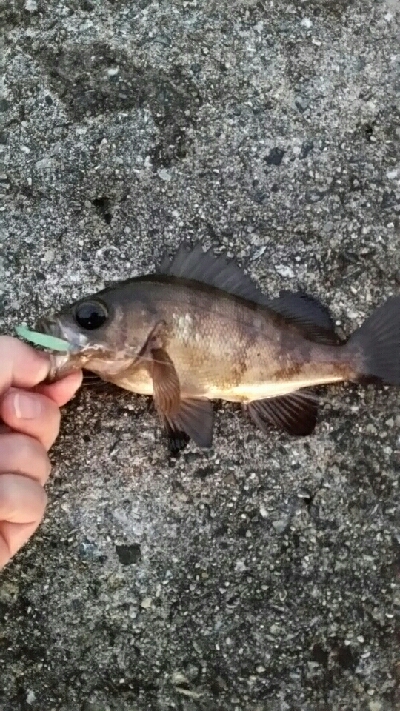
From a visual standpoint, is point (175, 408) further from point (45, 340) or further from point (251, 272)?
point (251, 272)

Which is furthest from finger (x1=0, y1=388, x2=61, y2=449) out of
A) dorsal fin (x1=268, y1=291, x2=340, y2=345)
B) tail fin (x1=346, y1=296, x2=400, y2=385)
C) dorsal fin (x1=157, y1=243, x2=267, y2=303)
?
tail fin (x1=346, y1=296, x2=400, y2=385)

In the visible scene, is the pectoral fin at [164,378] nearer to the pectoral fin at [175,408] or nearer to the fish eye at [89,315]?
the pectoral fin at [175,408]

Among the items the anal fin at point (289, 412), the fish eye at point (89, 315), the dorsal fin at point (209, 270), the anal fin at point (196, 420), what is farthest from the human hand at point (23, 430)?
the anal fin at point (289, 412)

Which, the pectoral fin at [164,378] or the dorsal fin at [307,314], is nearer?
the pectoral fin at [164,378]

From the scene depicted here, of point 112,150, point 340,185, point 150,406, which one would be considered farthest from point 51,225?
point 340,185

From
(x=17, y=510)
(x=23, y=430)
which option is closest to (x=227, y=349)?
(x=23, y=430)

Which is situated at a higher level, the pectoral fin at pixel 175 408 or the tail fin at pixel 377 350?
the tail fin at pixel 377 350

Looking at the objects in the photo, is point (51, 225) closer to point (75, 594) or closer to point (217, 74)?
point (217, 74)
